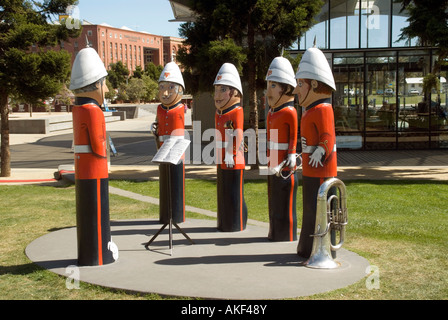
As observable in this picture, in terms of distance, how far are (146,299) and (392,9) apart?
17784mm

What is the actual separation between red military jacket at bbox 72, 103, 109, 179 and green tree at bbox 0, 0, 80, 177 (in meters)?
7.56

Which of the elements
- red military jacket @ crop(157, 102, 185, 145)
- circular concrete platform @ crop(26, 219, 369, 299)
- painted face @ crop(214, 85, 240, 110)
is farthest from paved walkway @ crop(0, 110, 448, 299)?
painted face @ crop(214, 85, 240, 110)

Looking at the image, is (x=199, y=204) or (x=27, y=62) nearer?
(x=199, y=204)

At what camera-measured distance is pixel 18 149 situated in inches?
910

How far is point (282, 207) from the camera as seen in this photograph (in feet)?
25.6

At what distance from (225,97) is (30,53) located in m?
7.53

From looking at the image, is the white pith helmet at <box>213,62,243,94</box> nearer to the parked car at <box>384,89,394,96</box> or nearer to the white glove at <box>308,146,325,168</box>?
the white glove at <box>308,146,325,168</box>

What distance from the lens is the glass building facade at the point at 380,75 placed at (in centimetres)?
2009

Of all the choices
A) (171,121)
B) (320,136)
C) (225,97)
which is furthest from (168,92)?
(320,136)

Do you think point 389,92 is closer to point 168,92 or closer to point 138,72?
point 168,92

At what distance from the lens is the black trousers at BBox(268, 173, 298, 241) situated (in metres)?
7.77

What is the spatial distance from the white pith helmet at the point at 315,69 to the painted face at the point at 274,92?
0.88 meters

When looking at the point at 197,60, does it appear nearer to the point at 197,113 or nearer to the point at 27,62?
the point at 27,62
